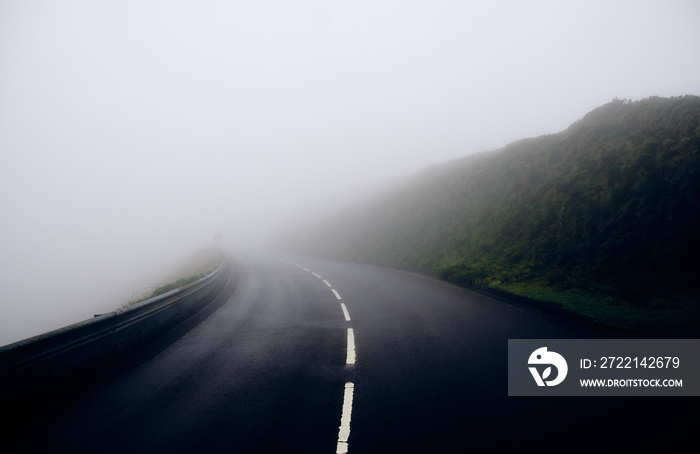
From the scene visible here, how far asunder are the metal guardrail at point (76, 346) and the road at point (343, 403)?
436 mm

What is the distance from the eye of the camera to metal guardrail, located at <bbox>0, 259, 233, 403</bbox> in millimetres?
4617

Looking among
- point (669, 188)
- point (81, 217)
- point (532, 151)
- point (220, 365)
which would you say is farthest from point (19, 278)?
point (81, 217)

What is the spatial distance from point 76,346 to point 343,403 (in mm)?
5014

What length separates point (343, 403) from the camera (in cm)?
450

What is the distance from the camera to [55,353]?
5332 millimetres

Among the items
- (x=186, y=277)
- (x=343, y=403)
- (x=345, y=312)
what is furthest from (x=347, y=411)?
(x=186, y=277)

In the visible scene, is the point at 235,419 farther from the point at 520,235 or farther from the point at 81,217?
the point at 81,217

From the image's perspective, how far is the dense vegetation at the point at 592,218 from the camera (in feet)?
32.3

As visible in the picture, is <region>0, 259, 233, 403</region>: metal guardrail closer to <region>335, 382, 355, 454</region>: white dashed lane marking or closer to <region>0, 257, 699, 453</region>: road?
<region>0, 257, 699, 453</region>: road

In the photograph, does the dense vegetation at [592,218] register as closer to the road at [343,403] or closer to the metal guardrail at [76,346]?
the road at [343,403]

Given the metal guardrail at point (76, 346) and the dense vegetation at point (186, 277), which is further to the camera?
the dense vegetation at point (186, 277)

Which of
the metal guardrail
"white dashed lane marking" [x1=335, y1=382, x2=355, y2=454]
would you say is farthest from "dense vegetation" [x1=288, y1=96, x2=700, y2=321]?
the metal guardrail

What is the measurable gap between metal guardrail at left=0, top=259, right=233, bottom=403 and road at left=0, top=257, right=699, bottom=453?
436 mm

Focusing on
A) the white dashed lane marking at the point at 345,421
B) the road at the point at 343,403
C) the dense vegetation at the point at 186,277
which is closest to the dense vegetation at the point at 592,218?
the road at the point at 343,403
